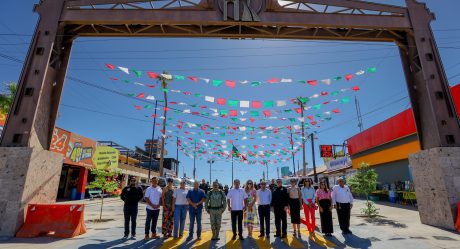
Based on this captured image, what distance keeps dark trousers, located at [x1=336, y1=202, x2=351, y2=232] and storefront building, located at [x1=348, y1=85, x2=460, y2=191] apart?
1073cm

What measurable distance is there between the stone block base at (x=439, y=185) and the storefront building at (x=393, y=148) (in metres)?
7.67

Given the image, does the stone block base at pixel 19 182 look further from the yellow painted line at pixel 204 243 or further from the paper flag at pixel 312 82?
the paper flag at pixel 312 82

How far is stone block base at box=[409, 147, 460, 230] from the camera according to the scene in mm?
8820

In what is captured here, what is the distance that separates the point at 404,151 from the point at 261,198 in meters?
15.7

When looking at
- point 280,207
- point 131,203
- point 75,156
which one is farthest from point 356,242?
point 75,156

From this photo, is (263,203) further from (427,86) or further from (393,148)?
(393,148)

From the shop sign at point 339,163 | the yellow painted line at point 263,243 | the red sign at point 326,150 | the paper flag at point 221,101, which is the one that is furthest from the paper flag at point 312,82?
the red sign at point 326,150

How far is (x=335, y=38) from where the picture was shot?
11.5 m

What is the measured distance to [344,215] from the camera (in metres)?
8.93

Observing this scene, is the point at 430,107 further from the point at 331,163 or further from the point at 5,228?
the point at 331,163

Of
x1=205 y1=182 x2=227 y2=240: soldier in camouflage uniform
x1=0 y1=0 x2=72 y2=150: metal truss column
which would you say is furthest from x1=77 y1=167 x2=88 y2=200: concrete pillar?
x1=205 y1=182 x2=227 y2=240: soldier in camouflage uniform

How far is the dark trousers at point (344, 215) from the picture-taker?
28.9ft

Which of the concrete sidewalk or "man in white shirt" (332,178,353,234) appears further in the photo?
"man in white shirt" (332,178,353,234)

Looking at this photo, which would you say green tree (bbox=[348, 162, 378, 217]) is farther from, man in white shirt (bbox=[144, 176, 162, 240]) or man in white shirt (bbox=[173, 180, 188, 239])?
man in white shirt (bbox=[144, 176, 162, 240])
